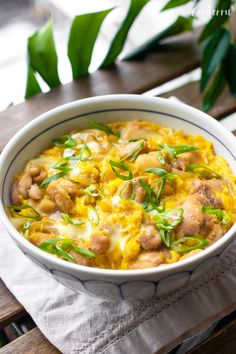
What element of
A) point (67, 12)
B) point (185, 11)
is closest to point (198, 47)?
point (185, 11)

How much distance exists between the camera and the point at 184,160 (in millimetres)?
1420

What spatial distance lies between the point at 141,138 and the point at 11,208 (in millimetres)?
429

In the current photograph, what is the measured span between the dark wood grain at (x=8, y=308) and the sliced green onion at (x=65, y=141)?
44cm

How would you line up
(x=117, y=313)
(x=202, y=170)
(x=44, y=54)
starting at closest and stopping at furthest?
(x=117, y=313) → (x=202, y=170) → (x=44, y=54)

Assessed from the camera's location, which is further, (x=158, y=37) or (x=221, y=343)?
(x=158, y=37)

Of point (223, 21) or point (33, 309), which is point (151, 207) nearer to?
point (33, 309)

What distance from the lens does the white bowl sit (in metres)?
1.11

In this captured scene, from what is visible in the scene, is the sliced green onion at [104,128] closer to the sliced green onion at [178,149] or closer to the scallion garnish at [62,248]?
the sliced green onion at [178,149]

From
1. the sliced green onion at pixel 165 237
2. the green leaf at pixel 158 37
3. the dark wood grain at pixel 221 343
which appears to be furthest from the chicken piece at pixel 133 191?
the green leaf at pixel 158 37

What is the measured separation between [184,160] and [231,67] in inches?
25.8

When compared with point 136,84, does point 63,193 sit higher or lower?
higher

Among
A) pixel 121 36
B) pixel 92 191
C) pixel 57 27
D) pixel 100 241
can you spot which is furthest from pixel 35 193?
pixel 57 27

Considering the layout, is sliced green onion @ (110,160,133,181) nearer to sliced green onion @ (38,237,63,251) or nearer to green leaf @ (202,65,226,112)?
sliced green onion @ (38,237,63,251)

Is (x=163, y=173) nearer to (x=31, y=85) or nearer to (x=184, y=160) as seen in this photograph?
(x=184, y=160)
